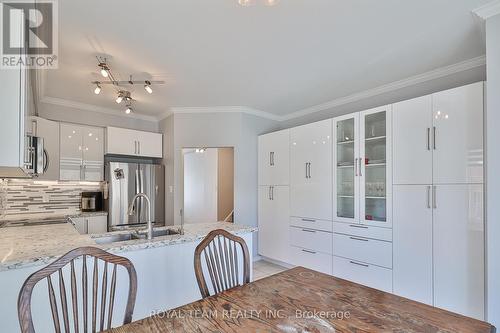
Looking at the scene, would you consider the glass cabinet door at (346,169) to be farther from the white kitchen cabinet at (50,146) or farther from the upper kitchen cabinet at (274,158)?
the white kitchen cabinet at (50,146)

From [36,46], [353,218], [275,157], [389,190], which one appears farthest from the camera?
[275,157]

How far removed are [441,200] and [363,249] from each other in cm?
100

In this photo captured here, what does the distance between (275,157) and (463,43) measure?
2551 millimetres

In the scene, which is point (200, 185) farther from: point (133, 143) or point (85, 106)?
point (85, 106)

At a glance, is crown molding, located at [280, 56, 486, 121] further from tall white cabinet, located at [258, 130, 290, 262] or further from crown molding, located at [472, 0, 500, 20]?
crown molding, located at [472, 0, 500, 20]

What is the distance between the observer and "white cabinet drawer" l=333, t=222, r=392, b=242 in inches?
110

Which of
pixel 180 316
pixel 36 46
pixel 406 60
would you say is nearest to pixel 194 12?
pixel 36 46

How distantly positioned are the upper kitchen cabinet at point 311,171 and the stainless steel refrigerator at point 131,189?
2188mm

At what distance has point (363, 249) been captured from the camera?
3.01 meters

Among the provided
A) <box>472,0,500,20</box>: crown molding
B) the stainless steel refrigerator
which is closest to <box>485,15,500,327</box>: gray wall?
<box>472,0,500,20</box>: crown molding

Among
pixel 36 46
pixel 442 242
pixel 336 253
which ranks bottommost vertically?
pixel 336 253

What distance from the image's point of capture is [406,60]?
2.62m

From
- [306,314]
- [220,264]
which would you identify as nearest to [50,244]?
[220,264]

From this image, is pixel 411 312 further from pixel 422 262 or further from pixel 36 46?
pixel 36 46
